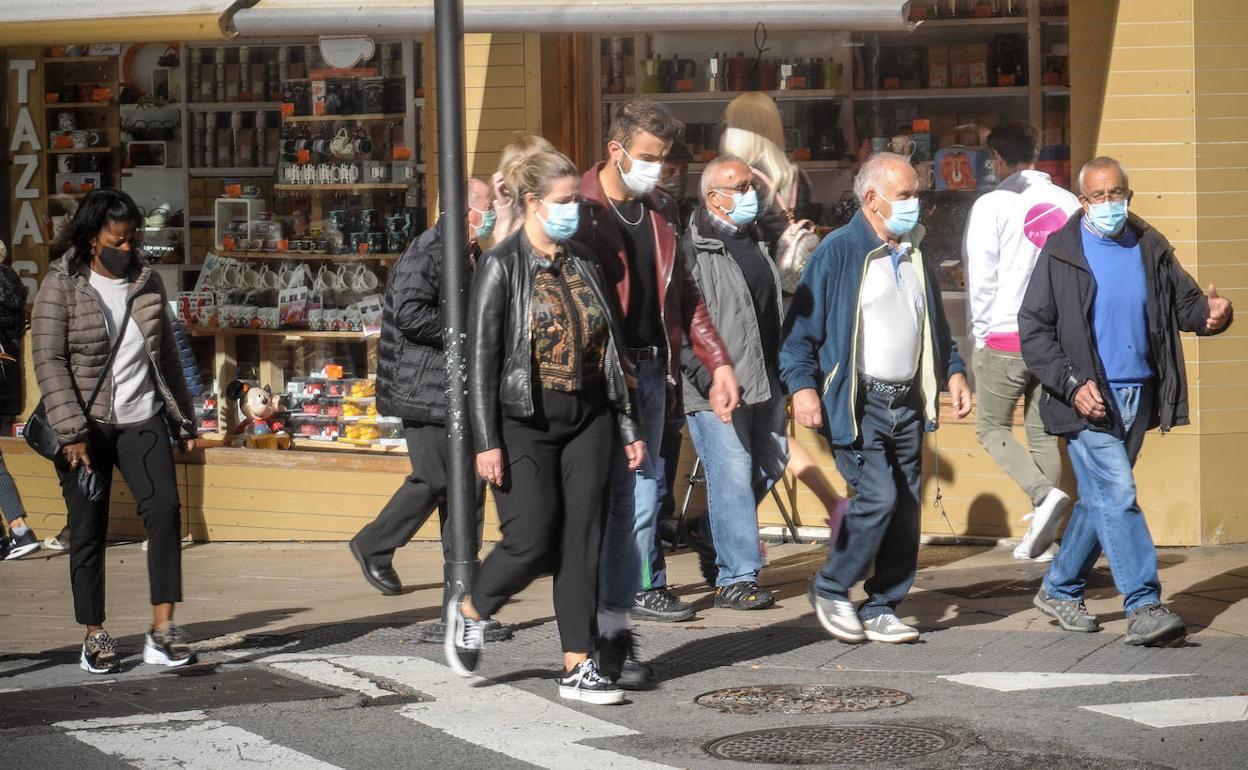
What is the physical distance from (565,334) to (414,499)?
104 inches

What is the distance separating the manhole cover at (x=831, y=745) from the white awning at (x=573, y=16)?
444 cm

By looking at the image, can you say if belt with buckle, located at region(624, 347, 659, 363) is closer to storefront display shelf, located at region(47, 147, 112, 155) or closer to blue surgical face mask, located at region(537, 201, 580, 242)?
blue surgical face mask, located at region(537, 201, 580, 242)

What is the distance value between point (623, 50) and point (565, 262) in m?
4.56

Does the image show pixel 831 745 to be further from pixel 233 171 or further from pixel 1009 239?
pixel 233 171

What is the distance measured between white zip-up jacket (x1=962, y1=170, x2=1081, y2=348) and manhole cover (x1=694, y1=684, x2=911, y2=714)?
117 inches

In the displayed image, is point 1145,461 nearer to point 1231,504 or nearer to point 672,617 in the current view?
point 1231,504

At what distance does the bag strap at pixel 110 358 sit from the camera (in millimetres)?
7848

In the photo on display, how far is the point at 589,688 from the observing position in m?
6.93

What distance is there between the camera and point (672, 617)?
27.7 ft

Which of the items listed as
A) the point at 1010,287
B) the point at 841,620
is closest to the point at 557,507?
the point at 841,620

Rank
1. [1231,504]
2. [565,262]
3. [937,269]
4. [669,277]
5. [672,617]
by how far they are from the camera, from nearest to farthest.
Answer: [565,262] < [669,277] < [672,617] < [1231,504] < [937,269]

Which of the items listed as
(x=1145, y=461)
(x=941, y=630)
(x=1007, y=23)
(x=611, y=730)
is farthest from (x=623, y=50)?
(x=611, y=730)

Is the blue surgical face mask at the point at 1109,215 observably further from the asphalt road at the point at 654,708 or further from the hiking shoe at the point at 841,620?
the hiking shoe at the point at 841,620

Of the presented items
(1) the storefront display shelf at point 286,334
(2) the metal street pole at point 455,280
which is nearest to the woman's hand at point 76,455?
(2) the metal street pole at point 455,280
